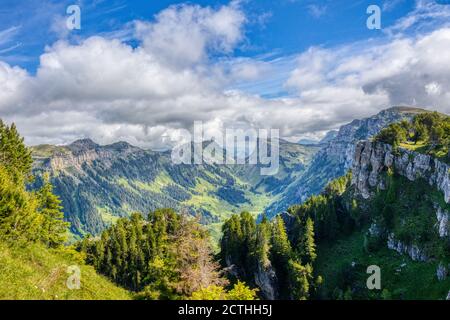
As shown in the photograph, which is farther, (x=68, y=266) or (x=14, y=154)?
(x=14, y=154)

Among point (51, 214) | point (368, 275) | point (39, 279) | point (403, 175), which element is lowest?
point (368, 275)

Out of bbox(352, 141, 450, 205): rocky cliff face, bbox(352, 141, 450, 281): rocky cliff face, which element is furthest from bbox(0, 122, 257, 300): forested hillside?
bbox(352, 141, 450, 205): rocky cliff face

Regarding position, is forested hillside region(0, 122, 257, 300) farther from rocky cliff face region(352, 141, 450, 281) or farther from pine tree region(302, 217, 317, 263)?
pine tree region(302, 217, 317, 263)

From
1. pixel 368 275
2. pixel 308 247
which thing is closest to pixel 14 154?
pixel 308 247

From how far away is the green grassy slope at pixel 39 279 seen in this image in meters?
26.2

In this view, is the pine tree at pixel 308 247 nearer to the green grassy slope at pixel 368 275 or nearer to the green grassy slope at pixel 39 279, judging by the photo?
the green grassy slope at pixel 368 275

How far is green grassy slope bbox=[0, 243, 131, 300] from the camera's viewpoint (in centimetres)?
2617

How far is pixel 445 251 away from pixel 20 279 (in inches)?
3671

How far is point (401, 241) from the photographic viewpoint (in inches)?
4131

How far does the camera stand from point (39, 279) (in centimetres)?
2889

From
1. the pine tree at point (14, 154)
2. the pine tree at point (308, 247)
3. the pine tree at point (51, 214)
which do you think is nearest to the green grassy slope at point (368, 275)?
the pine tree at point (308, 247)

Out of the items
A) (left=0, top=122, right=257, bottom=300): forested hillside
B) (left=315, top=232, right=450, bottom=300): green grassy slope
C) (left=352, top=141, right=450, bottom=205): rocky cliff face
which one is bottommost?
(left=315, top=232, right=450, bottom=300): green grassy slope

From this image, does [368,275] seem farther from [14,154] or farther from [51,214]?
[14,154]

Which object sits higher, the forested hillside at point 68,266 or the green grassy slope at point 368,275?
the forested hillside at point 68,266
